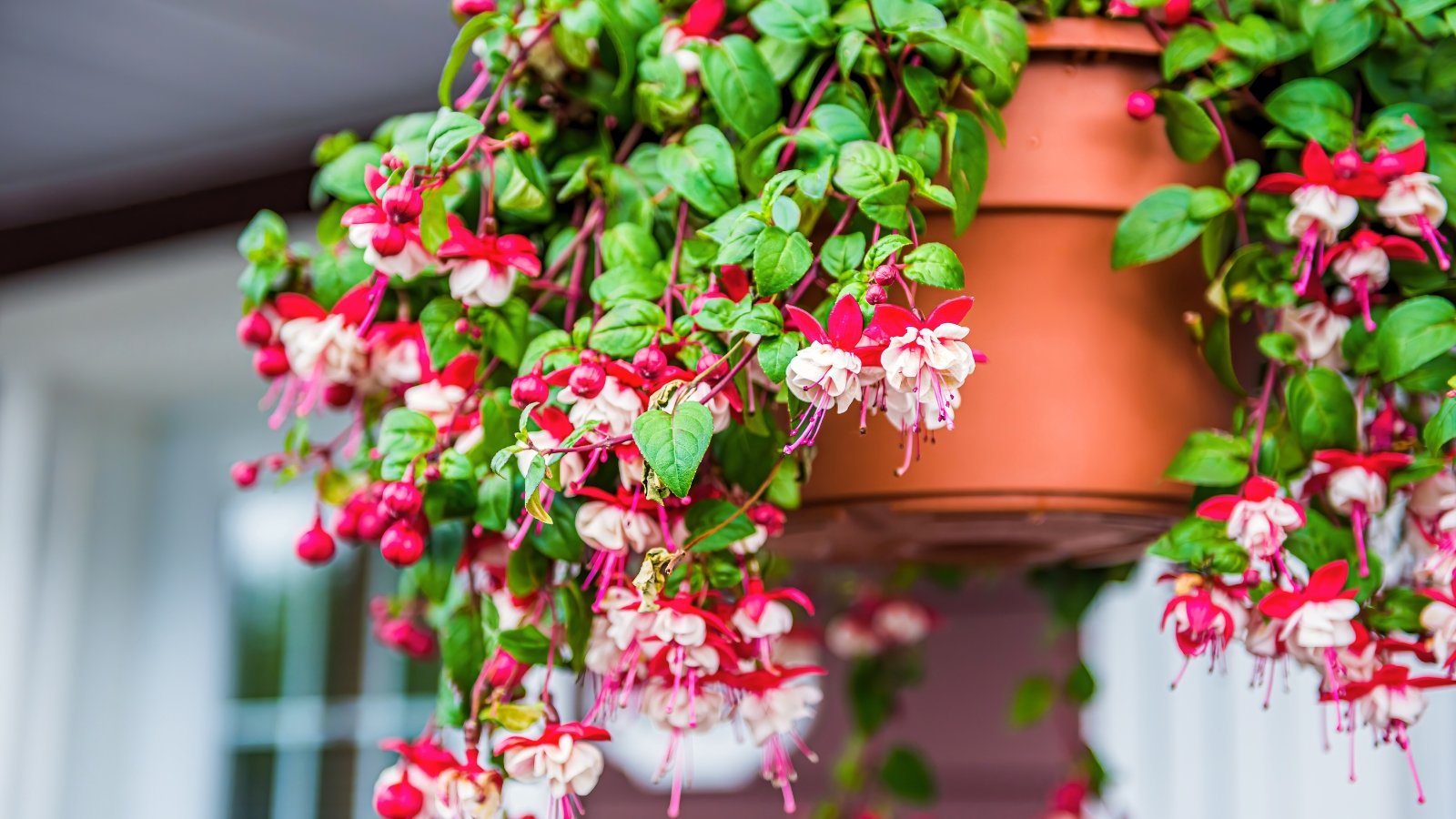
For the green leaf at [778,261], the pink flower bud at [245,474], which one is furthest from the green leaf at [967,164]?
the pink flower bud at [245,474]

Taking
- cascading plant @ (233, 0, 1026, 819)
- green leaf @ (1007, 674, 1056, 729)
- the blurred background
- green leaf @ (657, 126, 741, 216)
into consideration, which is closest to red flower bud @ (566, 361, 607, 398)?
cascading plant @ (233, 0, 1026, 819)

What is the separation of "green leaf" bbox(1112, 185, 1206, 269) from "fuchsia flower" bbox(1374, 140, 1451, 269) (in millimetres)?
73

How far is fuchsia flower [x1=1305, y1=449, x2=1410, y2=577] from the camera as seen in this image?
20.6 inches

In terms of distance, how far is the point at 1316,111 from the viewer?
1.86 ft

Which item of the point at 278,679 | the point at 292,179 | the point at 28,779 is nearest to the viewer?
the point at 292,179

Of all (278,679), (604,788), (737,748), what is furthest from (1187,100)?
(278,679)

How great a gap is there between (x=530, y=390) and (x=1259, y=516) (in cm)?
29

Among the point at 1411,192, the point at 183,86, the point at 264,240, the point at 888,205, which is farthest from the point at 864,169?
the point at 183,86

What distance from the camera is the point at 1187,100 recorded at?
1.87 feet

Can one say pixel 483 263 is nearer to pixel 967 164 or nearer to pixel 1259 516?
pixel 967 164

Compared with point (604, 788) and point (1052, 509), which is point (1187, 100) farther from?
point (604, 788)

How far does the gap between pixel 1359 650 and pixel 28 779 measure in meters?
1.87

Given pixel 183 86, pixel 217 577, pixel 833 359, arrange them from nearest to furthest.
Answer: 1. pixel 833 359
2. pixel 183 86
3. pixel 217 577

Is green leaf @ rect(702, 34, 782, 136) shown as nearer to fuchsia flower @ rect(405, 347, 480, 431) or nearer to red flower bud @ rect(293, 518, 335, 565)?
fuchsia flower @ rect(405, 347, 480, 431)
